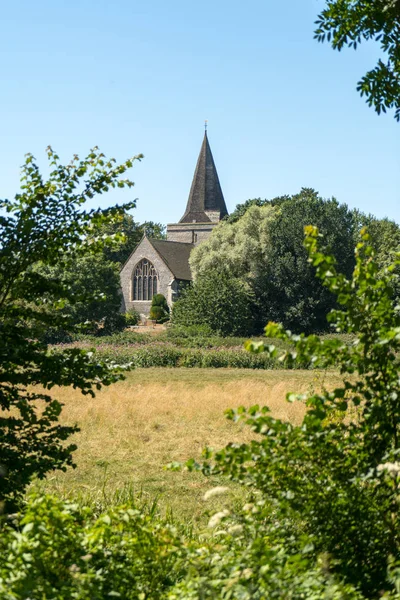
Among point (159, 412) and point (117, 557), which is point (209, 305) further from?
point (117, 557)

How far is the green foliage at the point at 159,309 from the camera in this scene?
205 ft

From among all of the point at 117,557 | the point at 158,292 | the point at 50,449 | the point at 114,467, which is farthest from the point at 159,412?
the point at 158,292

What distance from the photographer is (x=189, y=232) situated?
7688 centimetres

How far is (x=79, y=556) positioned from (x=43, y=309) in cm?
298

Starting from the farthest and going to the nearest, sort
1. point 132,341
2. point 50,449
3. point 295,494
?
1. point 132,341
2. point 50,449
3. point 295,494

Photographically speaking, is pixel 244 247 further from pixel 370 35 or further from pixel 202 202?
pixel 370 35

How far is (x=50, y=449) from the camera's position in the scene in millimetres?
5680

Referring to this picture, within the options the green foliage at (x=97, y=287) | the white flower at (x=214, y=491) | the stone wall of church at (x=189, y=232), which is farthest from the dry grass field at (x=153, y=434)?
the stone wall of church at (x=189, y=232)

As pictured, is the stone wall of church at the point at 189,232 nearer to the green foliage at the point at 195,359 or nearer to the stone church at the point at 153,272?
the stone church at the point at 153,272

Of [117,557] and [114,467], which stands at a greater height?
[117,557]

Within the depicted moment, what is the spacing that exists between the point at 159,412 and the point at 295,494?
38.2 ft

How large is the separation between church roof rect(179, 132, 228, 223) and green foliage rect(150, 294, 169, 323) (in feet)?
49.9

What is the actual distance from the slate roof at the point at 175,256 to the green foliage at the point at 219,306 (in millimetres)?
16578

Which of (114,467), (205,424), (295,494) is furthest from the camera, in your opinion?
(205,424)
